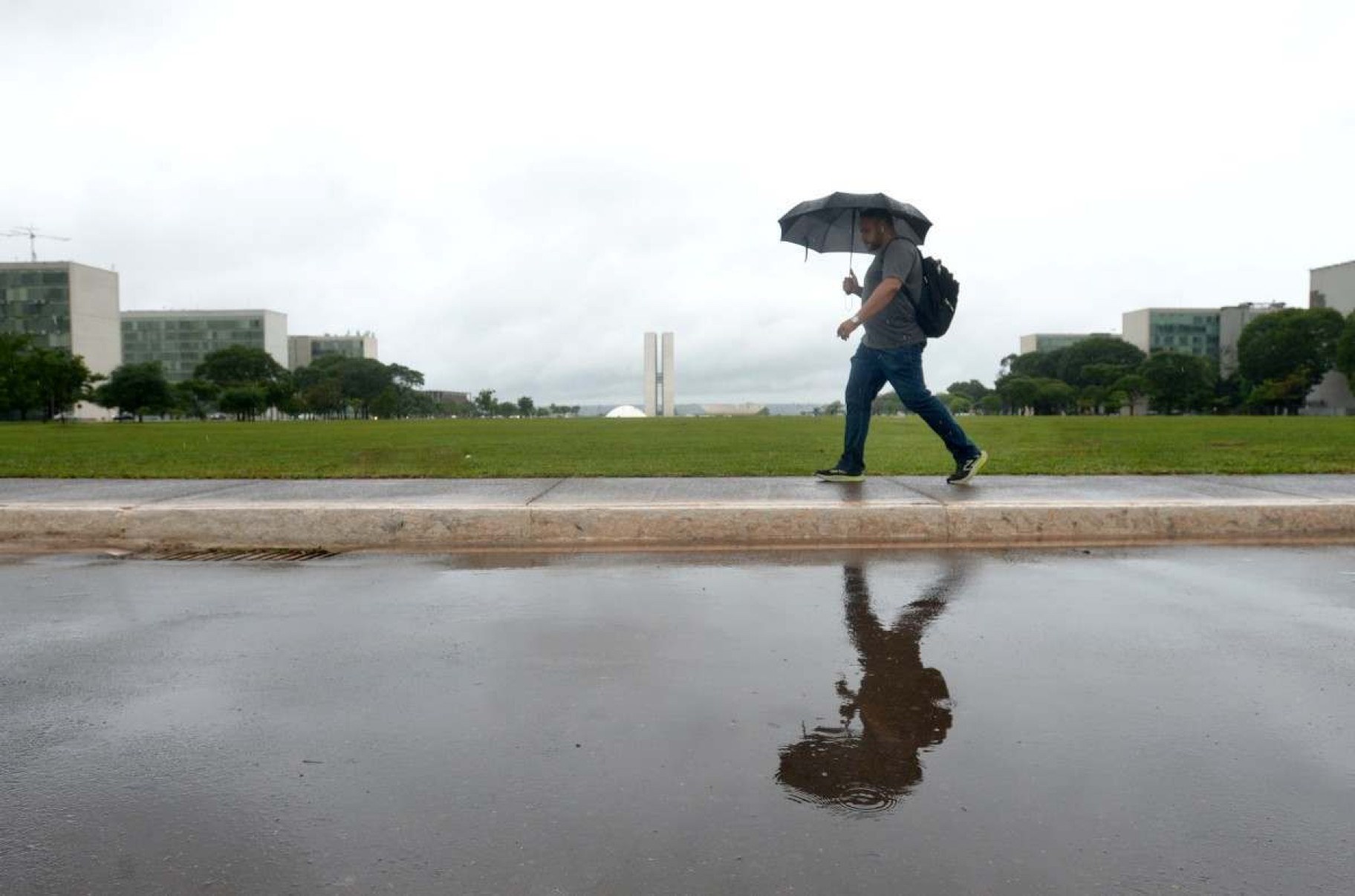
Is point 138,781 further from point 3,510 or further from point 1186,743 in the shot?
point 3,510

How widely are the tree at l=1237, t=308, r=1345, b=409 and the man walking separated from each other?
114490 mm

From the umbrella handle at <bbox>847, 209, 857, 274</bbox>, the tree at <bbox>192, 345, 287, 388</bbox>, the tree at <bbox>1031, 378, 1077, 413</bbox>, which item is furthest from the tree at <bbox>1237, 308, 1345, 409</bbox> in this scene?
the tree at <bbox>192, 345, 287, 388</bbox>

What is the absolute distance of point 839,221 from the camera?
26.7 ft

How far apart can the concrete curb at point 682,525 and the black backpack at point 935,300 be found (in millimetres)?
1835

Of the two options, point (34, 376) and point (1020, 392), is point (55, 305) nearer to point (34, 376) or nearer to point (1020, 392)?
point (34, 376)

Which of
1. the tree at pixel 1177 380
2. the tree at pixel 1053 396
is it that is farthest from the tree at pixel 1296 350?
the tree at pixel 1053 396

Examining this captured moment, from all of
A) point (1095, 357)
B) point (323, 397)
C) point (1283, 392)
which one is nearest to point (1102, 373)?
point (1095, 357)

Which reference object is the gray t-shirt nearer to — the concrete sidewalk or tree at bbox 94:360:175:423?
the concrete sidewalk

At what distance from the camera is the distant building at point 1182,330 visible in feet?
499

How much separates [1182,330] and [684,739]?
17308 cm

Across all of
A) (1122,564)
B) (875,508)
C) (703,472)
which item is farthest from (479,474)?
(1122,564)

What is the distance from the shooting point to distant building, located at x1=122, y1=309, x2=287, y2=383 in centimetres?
16950

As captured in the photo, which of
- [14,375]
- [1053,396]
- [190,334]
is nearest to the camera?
[14,375]

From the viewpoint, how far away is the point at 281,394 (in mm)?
119250
